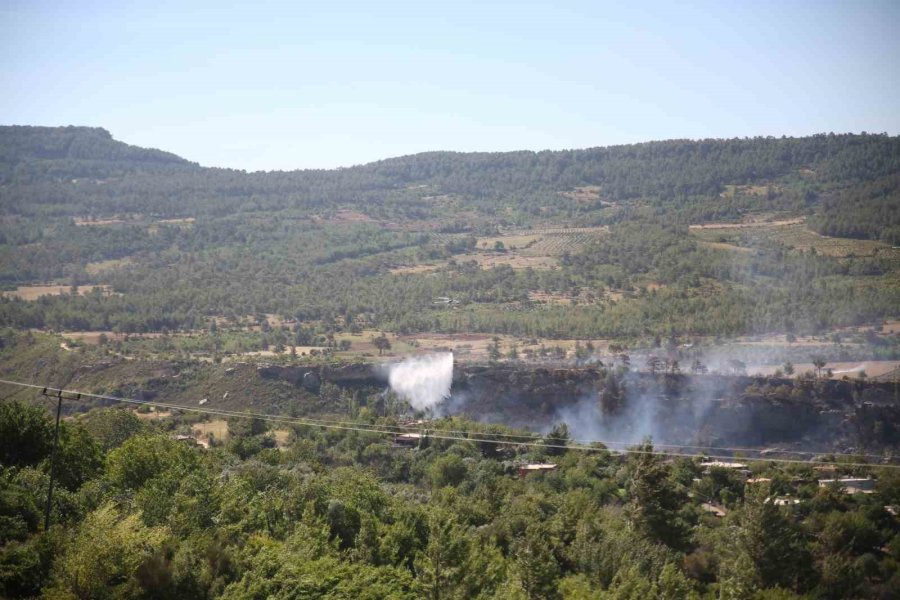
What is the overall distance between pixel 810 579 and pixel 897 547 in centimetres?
419

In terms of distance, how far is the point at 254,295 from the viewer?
103 m

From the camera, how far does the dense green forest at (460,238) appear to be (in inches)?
3482

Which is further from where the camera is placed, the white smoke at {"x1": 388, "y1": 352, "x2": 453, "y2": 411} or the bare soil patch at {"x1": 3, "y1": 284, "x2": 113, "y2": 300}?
the bare soil patch at {"x1": 3, "y1": 284, "x2": 113, "y2": 300}

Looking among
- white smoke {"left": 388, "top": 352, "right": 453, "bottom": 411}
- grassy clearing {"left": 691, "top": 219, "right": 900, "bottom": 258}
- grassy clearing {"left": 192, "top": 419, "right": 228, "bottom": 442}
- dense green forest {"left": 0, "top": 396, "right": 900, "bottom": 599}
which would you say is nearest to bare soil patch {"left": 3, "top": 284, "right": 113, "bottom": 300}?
grassy clearing {"left": 192, "top": 419, "right": 228, "bottom": 442}

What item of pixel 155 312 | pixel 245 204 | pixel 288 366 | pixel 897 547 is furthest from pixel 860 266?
pixel 245 204

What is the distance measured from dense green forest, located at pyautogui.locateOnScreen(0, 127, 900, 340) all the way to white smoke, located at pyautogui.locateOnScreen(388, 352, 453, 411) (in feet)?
56.7

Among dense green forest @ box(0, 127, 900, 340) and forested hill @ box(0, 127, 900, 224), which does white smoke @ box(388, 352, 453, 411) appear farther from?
forested hill @ box(0, 127, 900, 224)

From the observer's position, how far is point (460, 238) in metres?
127

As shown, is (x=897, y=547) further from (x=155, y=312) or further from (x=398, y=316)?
(x=155, y=312)

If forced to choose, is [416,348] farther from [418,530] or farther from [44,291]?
[44,291]

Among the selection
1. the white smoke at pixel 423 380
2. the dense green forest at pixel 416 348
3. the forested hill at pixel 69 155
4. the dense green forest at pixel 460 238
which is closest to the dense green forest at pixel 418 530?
the dense green forest at pixel 416 348

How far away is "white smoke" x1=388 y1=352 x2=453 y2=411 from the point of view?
65.5 m

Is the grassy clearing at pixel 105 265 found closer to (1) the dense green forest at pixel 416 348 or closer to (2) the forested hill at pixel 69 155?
(1) the dense green forest at pixel 416 348

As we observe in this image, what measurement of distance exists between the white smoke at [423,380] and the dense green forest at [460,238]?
17.3 m
